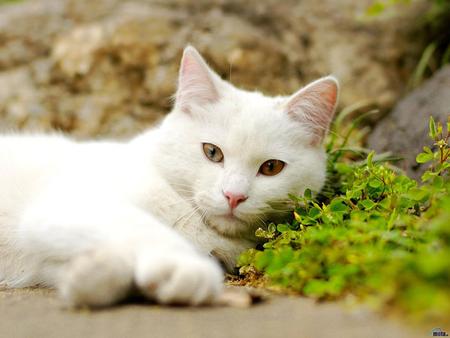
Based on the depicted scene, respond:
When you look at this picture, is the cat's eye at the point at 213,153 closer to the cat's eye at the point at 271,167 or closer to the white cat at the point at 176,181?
the white cat at the point at 176,181

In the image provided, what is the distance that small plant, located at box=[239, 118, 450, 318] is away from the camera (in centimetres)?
134

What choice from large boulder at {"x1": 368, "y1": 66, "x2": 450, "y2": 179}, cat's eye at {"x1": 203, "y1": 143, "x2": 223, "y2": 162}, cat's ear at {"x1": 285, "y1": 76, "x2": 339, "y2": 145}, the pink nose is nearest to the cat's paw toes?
the pink nose

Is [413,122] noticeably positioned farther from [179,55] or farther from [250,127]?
[179,55]

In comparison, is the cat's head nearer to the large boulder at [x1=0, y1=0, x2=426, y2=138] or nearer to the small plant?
the small plant

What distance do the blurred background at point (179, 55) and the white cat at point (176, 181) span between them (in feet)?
6.48

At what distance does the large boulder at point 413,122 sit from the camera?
11.4ft

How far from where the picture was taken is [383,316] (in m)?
1.38

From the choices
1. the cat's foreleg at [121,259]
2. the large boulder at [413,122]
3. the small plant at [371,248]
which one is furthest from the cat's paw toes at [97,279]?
the large boulder at [413,122]

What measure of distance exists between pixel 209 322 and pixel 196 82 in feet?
5.39

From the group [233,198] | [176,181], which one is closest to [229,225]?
[233,198]

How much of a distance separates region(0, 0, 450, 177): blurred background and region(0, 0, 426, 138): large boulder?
0.01m

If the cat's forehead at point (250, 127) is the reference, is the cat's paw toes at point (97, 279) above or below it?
below

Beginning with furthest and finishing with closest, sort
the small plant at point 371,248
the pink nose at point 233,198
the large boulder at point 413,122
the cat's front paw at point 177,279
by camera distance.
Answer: the large boulder at point 413,122 < the pink nose at point 233,198 < the cat's front paw at point 177,279 < the small plant at point 371,248

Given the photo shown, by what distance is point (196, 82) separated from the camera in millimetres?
2838
